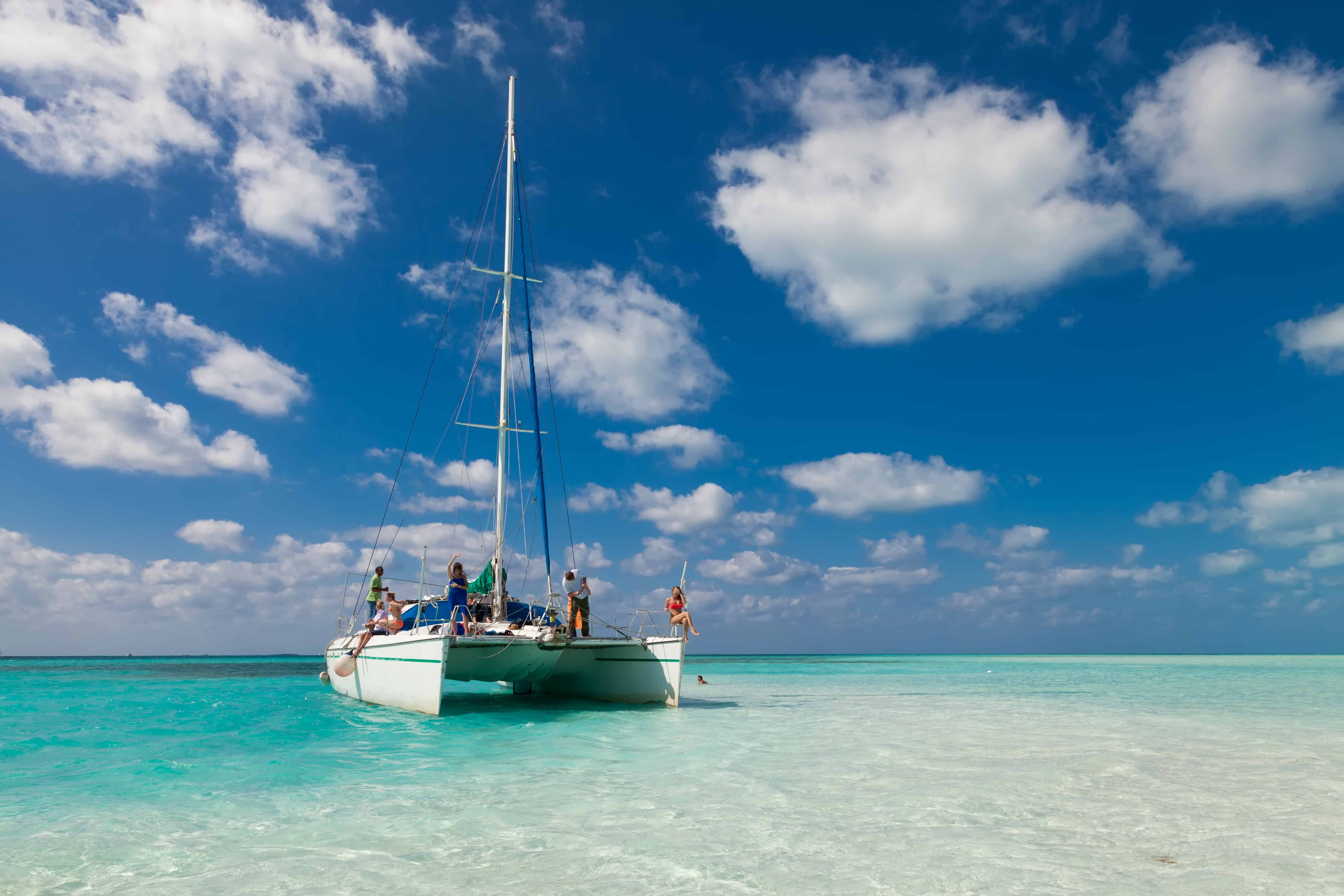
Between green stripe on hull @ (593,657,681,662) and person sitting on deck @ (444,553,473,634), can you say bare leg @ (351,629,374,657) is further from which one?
green stripe on hull @ (593,657,681,662)

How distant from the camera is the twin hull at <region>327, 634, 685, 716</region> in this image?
47.6ft

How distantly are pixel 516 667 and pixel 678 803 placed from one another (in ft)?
29.2

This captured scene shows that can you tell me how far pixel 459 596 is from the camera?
15766mm

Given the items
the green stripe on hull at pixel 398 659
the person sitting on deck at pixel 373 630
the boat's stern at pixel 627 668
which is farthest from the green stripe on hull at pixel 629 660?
the person sitting on deck at pixel 373 630

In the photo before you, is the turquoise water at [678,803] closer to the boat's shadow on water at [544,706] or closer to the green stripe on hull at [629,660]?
the boat's shadow on water at [544,706]

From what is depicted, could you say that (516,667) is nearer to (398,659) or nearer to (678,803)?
(398,659)

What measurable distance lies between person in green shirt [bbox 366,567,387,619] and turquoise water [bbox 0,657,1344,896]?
2.86m

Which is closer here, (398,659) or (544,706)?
(398,659)

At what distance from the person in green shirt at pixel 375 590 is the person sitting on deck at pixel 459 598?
3363 millimetres

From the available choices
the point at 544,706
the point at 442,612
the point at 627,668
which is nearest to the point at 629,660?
the point at 627,668

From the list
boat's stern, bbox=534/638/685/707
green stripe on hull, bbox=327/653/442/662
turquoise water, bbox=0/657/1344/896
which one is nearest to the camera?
turquoise water, bbox=0/657/1344/896

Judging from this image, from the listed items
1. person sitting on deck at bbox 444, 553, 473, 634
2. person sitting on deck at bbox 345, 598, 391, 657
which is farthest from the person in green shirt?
person sitting on deck at bbox 444, 553, 473, 634

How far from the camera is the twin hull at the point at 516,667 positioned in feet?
47.6

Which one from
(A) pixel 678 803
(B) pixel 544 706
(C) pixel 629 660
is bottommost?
(B) pixel 544 706
